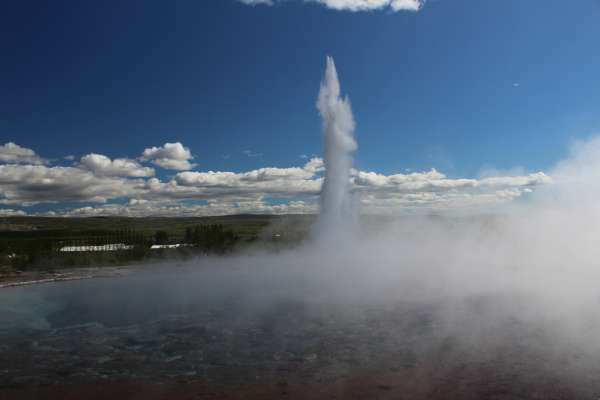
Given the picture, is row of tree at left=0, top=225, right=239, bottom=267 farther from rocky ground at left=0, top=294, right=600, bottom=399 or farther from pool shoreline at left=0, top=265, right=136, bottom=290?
rocky ground at left=0, top=294, right=600, bottom=399

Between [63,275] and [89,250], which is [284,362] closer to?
[63,275]

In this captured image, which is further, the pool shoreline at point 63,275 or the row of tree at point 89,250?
the row of tree at point 89,250

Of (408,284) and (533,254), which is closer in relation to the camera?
(408,284)

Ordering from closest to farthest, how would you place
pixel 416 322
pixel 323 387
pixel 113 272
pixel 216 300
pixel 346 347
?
pixel 323 387 < pixel 346 347 < pixel 416 322 < pixel 216 300 < pixel 113 272

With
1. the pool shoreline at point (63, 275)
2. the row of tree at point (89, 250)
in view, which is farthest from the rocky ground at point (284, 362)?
the row of tree at point (89, 250)

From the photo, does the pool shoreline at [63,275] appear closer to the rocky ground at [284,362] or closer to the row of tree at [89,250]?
the row of tree at [89,250]

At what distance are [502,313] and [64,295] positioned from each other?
14.7 metres

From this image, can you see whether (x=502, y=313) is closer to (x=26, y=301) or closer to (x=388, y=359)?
(x=388, y=359)

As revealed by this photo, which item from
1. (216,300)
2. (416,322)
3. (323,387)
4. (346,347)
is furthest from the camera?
(216,300)

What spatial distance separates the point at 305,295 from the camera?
1467 cm

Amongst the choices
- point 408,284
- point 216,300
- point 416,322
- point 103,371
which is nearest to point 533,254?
point 408,284

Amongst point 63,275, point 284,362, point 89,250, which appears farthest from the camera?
point 89,250

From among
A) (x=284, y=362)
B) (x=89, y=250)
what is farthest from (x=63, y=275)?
(x=284, y=362)

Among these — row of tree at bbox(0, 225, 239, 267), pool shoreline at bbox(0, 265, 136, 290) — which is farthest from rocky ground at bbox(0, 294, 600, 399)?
row of tree at bbox(0, 225, 239, 267)
